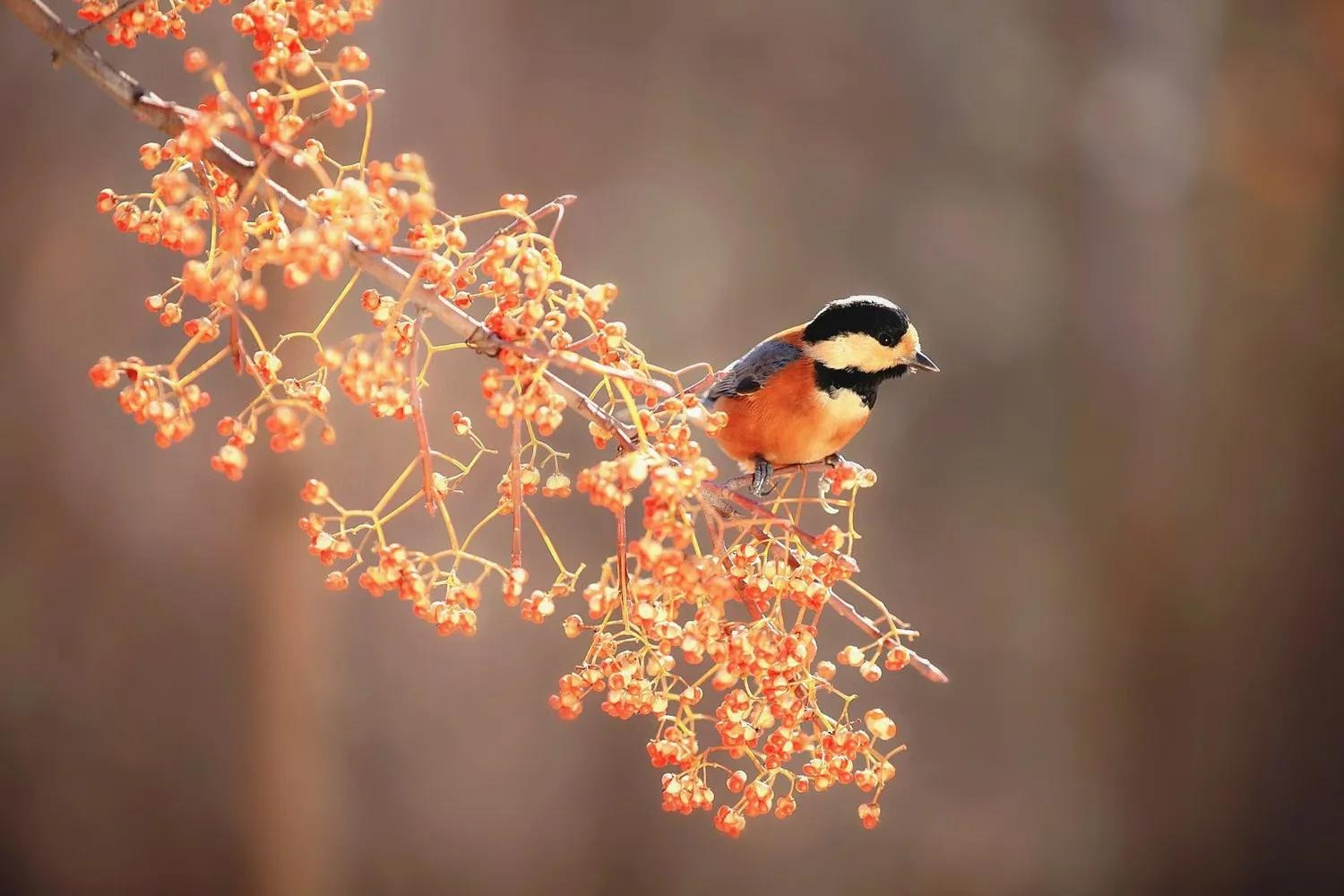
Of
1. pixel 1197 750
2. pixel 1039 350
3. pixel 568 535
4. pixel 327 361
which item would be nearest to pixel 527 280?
pixel 327 361

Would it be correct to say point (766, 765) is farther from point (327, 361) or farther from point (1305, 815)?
point (1305, 815)

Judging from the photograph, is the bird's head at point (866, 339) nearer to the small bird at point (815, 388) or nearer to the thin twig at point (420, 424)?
the small bird at point (815, 388)

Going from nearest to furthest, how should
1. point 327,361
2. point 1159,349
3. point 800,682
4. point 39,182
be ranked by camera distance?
point 327,361 < point 800,682 < point 39,182 < point 1159,349

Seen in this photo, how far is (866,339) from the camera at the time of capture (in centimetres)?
132

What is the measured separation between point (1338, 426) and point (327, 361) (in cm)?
315

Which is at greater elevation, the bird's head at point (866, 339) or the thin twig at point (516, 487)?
the bird's head at point (866, 339)

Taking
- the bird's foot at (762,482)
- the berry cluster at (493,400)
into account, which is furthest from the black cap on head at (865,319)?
the berry cluster at (493,400)

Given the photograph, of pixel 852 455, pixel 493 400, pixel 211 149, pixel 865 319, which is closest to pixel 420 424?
pixel 493 400

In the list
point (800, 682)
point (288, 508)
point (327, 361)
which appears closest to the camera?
point (327, 361)

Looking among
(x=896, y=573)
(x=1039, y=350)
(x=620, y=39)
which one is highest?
(x=620, y=39)

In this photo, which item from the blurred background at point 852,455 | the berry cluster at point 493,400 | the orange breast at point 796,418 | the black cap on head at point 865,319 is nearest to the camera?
the berry cluster at point 493,400

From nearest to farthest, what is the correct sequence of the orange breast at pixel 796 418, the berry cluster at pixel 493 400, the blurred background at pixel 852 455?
the berry cluster at pixel 493 400
the orange breast at pixel 796 418
the blurred background at pixel 852 455

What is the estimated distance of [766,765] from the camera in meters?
0.83

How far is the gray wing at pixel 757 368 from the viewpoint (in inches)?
55.9
